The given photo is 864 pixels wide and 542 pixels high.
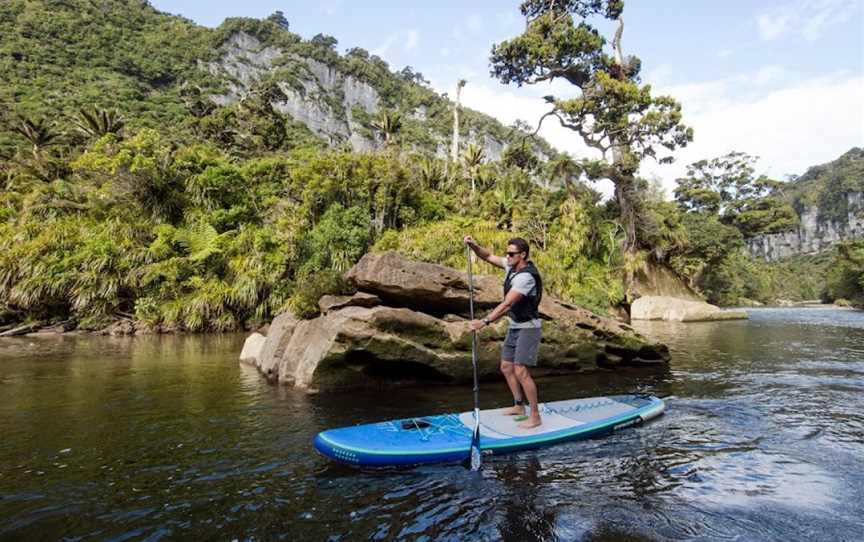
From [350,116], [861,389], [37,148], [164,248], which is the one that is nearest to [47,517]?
[861,389]

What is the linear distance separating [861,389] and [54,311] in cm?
2744

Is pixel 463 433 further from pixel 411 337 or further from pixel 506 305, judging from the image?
pixel 411 337

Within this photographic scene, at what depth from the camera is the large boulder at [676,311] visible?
26.9 m

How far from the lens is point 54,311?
2059 centimetres

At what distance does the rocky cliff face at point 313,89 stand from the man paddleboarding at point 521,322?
86.6 metres

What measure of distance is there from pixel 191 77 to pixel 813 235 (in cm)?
12900

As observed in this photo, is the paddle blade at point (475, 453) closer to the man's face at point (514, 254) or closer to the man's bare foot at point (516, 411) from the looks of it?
the man's bare foot at point (516, 411)

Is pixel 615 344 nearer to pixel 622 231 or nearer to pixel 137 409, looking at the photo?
pixel 137 409

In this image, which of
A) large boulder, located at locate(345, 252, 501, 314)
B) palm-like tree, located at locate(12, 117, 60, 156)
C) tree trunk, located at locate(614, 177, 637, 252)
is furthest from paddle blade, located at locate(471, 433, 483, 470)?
palm-like tree, located at locate(12, 117, 60, 156)

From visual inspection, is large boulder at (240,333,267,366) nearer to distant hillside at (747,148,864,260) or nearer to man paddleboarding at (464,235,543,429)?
man paddleboarding at (464,235,543,429)

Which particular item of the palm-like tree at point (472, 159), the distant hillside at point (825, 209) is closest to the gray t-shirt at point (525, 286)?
the palm-like tree at point (472, 159)

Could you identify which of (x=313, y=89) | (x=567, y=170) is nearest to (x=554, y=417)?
(x=567, y=170)

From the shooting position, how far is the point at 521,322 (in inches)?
233

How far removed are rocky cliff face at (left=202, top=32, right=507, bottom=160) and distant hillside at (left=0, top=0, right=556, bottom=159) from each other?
268 mm
